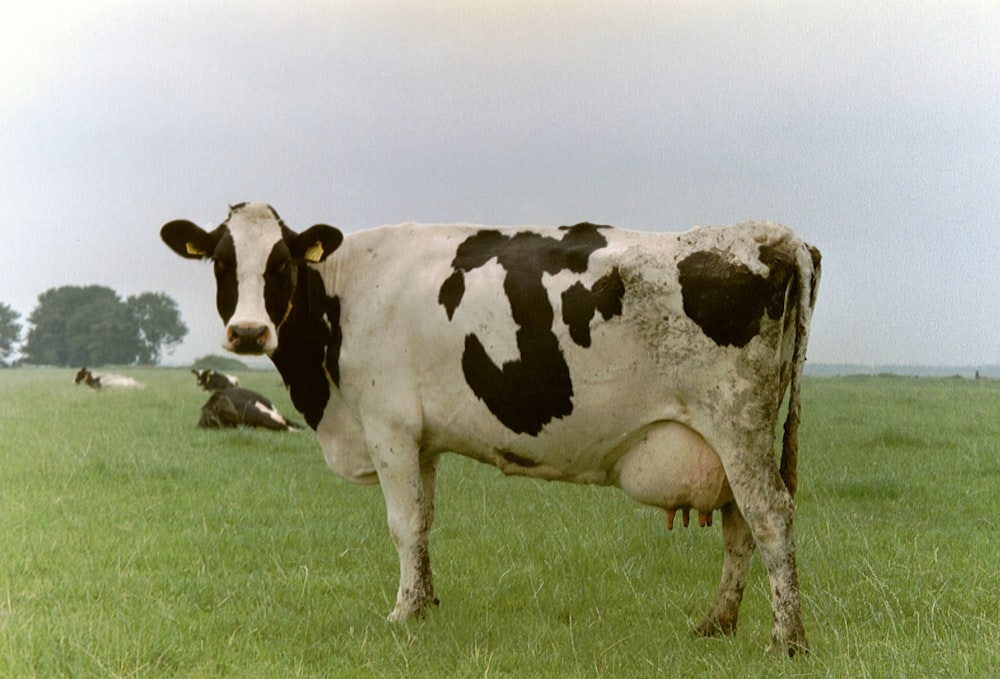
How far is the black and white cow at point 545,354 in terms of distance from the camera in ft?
19.6

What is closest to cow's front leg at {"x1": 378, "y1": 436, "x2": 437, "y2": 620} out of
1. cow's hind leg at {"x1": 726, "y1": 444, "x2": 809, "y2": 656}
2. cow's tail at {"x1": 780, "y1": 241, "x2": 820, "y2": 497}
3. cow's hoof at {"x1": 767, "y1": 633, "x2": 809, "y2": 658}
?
cow's hind leg at {"x1": 726, "y1": 444, "x2": 809, "y2": 656}

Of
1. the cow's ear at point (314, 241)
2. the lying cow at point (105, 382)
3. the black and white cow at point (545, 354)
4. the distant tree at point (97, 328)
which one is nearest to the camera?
the black and white cow at point (545, 354)

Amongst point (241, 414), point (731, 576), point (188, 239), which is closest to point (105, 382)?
point (241, 414)

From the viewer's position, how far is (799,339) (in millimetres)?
6168

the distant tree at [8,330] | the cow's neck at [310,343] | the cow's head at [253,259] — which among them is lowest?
the distant tree at [8,330]

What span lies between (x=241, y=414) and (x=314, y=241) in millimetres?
11450

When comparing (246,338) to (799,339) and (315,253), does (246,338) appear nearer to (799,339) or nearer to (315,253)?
(315,253)

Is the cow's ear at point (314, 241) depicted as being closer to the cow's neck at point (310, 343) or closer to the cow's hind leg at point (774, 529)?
the cow's neck at point (310, 343)

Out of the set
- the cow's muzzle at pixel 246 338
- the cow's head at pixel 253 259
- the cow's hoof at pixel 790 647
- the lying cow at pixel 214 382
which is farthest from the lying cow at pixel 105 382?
the cow's hoof at pixel 790 647

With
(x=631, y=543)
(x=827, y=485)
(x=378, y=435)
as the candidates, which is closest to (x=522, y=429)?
(x=378, y=435)

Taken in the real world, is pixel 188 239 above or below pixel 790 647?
above

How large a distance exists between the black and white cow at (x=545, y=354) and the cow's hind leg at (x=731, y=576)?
0.04ft

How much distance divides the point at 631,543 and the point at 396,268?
362cm

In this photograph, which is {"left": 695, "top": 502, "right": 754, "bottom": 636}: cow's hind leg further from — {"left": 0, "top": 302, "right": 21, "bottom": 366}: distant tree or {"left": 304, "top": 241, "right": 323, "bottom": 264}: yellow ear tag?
{"left": 0, "top": 302, "right": 21, "bottom": 366}: distant tree
